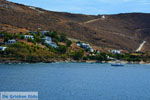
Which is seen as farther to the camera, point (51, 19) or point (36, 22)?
point (51, 19)

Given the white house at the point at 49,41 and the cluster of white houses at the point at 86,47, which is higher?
the white house at the point at 49,41

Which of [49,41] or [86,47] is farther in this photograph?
[86,47]

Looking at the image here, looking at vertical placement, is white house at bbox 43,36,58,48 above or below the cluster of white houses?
above

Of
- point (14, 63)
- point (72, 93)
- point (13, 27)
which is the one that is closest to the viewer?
point (72, 93)

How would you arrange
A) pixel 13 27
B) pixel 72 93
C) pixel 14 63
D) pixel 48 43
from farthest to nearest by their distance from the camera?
1. pixel 13 27
2. pixel 48 43
3. pixel 14 63
4. pixel 72 93

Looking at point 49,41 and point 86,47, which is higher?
point 49,41

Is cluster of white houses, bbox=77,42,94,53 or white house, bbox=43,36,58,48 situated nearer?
white house, bbox=43,36,58,48

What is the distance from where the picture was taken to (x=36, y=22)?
176250 millimetres

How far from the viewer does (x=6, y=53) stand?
4626 inches

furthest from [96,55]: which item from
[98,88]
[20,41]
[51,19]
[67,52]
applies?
[98,88]

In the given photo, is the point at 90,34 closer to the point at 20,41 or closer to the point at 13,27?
the point at 13,27

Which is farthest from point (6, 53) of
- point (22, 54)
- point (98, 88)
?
point (98, 88)

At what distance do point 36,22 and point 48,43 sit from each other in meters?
39.5

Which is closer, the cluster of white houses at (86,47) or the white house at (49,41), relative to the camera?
the white house at (49,41)
